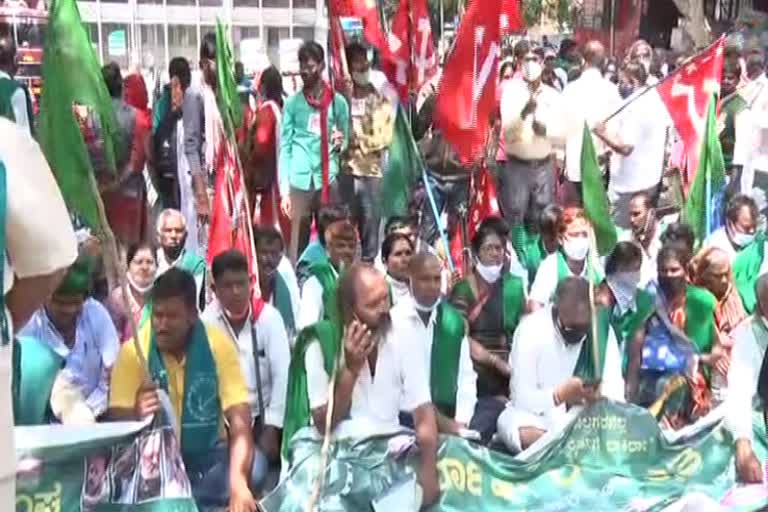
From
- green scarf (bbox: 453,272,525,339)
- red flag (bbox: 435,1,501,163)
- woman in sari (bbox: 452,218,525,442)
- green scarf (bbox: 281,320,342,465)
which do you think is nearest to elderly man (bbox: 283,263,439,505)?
green scarf (bbox: 281,320,342,465)

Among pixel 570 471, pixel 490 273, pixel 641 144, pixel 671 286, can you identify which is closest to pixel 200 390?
pixel 570 471

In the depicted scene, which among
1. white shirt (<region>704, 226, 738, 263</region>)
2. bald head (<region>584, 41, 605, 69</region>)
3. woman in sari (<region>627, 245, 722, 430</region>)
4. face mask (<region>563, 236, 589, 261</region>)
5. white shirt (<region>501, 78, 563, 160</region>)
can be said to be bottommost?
woman in sari (<region>627, 245, 722, 430</region>)

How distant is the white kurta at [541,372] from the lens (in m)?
4.77

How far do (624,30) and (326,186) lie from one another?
14.5 metres

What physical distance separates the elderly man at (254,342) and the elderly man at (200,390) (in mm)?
444

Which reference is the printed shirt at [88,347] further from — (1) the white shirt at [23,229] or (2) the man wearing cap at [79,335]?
(1) the white shirt at [23,229]

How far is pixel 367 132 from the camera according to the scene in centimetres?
764

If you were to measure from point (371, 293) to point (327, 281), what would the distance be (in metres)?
1.10

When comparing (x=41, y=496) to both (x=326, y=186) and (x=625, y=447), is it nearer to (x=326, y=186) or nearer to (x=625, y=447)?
(x=625, y=447)

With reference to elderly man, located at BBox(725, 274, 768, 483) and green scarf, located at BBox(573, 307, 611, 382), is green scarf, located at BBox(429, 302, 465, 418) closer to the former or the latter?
green scarf, located at BBox(573, 307, 611, 382)

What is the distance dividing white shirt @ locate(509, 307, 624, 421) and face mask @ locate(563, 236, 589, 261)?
0.87 metres

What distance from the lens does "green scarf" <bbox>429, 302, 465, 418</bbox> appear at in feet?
15.4

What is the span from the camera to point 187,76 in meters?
8.54

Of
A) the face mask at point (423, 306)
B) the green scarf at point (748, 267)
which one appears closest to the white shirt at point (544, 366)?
the face mask at point (423, 306)
